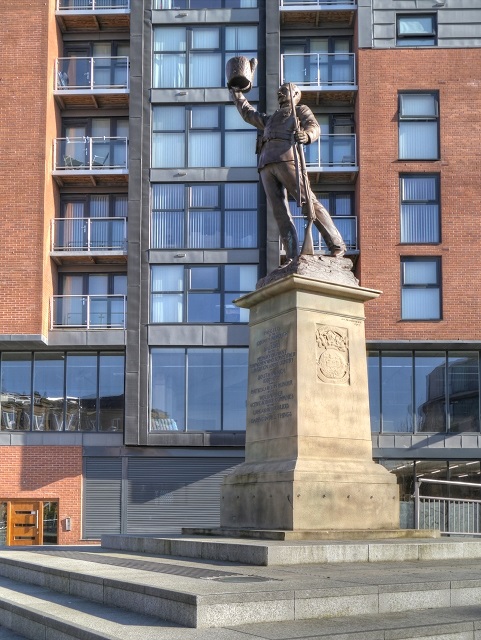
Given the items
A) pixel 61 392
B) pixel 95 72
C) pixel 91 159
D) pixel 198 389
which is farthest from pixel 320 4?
pixel 61 392

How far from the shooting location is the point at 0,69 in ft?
122

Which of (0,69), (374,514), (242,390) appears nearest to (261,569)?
(374,514)

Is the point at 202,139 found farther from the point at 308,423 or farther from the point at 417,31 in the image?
the point at 308,423

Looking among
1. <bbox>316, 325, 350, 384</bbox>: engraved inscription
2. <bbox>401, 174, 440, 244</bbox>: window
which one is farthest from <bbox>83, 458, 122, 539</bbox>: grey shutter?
<bbox>316, 325, 350, 384</bbox>: engraved inscription

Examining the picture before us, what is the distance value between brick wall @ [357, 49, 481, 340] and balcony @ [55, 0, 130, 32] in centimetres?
914

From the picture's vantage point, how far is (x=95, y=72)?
3944 centimetres

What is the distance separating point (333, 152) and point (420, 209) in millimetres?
4029

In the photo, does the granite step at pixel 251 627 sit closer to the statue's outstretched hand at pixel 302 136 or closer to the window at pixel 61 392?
the statue's outstretched hand at pixel 302 136

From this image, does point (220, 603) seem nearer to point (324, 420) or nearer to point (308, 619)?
point (308, 619)

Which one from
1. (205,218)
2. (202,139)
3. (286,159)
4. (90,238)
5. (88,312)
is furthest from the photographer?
(90,238)

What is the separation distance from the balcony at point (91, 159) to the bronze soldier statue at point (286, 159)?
23038 mm

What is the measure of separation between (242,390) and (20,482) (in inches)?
328

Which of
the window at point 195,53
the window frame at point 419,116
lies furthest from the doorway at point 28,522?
the window frame at point 419,116

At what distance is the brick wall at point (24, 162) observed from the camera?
117 feet
